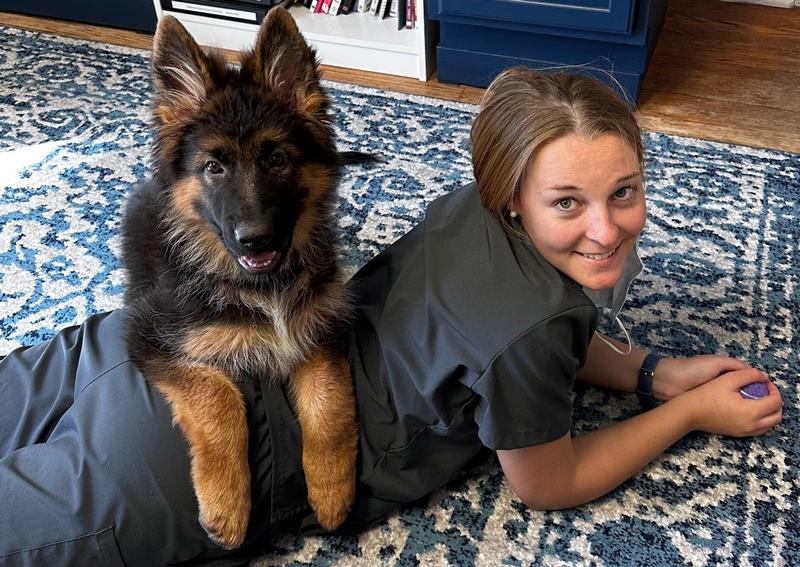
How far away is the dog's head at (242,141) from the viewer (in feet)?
4.97

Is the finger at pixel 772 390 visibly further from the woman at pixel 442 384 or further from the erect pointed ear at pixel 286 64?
the erect pointed ear at pixel 286 64

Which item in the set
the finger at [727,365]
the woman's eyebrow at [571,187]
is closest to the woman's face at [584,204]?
the woman's eyebrow at [571,187]

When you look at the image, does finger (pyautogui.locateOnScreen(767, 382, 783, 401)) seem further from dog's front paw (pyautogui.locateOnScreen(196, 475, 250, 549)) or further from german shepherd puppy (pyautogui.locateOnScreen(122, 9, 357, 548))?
dog's front paw (pyautogui.locateOnScreen(196, 475, 250, 549))

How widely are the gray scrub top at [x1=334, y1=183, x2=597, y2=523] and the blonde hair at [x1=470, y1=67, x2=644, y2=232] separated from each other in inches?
3.1

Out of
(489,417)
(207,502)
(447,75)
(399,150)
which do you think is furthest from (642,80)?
(207,502)

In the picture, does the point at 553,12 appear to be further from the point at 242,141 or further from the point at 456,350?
the point at 456,350

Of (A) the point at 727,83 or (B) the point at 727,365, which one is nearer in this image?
(B) the point at 727,365

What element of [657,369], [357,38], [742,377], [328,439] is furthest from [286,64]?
[357,38]

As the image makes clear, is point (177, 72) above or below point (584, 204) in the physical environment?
above

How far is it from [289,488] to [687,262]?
4.63 ft

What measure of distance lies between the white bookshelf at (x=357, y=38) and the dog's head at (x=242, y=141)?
72.4 inches

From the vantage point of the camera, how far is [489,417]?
1.46 m

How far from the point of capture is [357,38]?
345cm

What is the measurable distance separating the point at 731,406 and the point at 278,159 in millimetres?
1152
